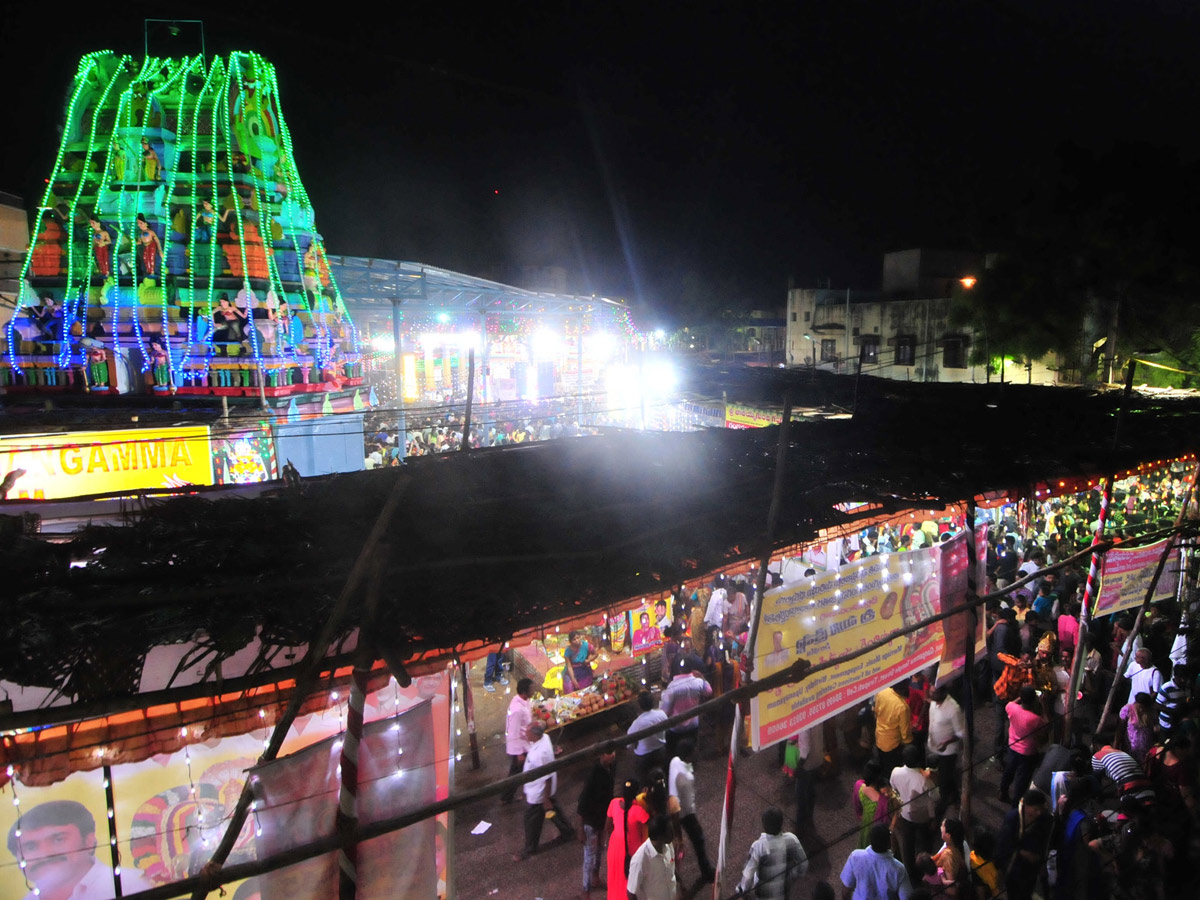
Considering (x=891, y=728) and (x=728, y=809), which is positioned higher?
(x=728, y=809)

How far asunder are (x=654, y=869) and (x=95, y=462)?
8.44 metres

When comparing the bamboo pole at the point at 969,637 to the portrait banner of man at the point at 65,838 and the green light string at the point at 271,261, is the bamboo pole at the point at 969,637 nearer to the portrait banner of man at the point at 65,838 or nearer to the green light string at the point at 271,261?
the portrait banner of man at the point at 65,838

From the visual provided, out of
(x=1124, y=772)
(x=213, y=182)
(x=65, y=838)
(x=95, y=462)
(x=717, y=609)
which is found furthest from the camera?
(x=213, y=182)

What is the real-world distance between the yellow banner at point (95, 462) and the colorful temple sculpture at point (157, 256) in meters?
2.99

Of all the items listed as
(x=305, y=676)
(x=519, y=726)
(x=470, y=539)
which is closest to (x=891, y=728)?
(x=519, y=726)

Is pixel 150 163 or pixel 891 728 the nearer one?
pixel 891 728

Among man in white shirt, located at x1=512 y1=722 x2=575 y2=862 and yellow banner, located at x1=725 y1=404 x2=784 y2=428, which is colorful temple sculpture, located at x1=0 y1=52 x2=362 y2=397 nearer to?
man in white shirt, located at x1=512 y1=722 x2=575 y2=862

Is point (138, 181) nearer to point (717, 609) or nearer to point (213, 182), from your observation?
point (213, 182)

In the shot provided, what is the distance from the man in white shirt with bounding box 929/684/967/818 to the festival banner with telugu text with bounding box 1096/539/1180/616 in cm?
177

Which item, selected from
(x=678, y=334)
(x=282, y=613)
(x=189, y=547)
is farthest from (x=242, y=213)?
(x=678, y=334)

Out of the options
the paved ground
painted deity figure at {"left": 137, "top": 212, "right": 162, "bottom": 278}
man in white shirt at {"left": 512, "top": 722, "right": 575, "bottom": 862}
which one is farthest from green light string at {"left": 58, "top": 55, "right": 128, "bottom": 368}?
man in white shirt at {"left": 512, "top": 722, "right": 575, "bottom": 862}

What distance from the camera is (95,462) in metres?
8.31

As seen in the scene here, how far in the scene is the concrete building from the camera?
79.3 feet

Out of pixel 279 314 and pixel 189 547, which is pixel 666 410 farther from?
pixel 189 547
